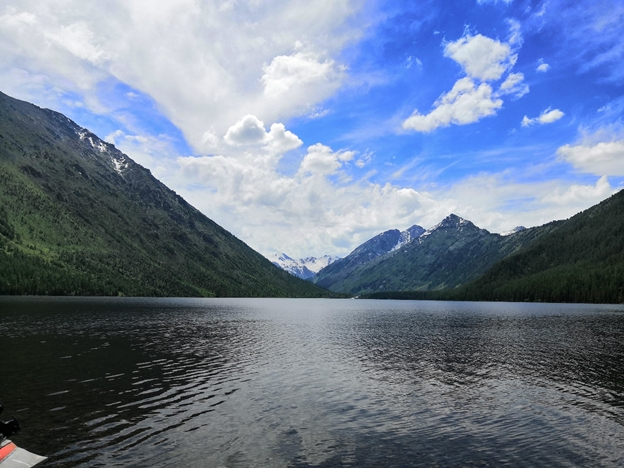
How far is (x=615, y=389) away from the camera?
4247cm

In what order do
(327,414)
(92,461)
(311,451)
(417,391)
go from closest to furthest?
1. (92,461)
2. (311,451)
3. (327,414)
4. (417,391)

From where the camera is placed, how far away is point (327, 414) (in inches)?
1330

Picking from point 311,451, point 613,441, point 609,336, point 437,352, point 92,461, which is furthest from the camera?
point 609,336

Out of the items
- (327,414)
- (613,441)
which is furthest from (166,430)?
(613,441)

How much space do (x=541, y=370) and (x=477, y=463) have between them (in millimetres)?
36121

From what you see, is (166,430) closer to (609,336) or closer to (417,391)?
(417,391)

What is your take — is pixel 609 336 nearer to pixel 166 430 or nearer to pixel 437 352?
pixel 437 352

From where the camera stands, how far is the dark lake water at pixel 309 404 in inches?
985

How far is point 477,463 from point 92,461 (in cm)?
2238

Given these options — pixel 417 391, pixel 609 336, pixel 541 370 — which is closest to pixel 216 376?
pixel 417 391

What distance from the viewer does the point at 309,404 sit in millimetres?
36531

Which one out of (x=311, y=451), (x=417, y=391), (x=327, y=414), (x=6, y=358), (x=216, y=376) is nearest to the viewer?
(x=311, y=451)

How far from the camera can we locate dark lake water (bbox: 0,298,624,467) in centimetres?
2503

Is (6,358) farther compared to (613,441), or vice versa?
(6,358)
